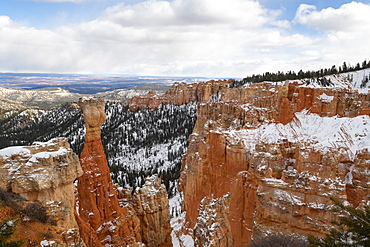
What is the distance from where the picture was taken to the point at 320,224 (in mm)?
19875

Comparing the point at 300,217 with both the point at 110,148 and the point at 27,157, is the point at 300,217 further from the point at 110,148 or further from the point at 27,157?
the point at 110,148

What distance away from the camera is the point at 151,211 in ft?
76.3

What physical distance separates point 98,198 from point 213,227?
9.89 m

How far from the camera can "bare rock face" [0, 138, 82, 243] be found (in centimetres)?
1219

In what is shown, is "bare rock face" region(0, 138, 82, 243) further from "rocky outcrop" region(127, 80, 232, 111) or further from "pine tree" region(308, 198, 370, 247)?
"rocky outcrop" region(127, 80, 232, 111)

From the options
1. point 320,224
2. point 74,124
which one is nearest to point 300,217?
point 320,224

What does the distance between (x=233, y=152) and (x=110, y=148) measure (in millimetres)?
92076

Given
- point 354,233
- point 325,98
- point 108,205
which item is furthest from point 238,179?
point 325,98

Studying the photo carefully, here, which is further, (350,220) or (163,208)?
(163,208)

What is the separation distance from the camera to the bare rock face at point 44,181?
1219cm

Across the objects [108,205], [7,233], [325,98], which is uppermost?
[325,98]

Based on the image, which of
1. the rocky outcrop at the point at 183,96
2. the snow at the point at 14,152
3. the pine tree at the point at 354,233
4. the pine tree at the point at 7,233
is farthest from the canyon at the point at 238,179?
the rocky outcrop at the point at 183,96

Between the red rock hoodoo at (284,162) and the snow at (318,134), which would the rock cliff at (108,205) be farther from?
the snow at (318,134)

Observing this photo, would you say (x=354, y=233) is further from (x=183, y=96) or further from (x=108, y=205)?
(x=183, y=96)
